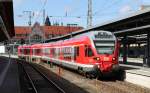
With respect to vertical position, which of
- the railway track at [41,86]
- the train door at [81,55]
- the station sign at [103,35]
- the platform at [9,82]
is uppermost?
the station sign at [103,35]

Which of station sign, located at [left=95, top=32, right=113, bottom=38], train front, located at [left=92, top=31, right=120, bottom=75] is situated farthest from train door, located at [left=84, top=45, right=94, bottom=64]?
station sign, located at [left=95, top=32, right=113, bottom=38]

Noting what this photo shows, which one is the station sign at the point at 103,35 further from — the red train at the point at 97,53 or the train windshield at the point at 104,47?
the train windshield at the point at 104,47

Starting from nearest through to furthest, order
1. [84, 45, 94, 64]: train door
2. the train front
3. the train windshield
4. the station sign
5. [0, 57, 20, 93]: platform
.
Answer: [0, 57, 20, 93]: platform < the train front < the train windshield < [84, 45, 94, 64]: train door < the station sign

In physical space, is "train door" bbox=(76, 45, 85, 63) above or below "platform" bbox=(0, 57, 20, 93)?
above

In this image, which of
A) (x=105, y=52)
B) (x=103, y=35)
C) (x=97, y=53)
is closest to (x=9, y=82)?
(x=97, y=53)

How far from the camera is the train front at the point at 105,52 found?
23641 millimetres

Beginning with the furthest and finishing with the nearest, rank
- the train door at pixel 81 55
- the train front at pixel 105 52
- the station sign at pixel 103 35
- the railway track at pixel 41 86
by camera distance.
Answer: the train door at pixel 81 55
the station sign at pixel 103 35
the train front at pixel 105 52
the railway track at pixel 41 86

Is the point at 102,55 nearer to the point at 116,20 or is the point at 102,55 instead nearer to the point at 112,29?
the point at 116,20

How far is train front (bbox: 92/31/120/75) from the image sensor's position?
23641 mm

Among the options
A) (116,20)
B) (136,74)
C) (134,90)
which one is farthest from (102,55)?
(116,20)

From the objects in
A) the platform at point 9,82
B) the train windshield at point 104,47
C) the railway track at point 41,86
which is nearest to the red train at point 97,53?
the train windshield at point 104,47

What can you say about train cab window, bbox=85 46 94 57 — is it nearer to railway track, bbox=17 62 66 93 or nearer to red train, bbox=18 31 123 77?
red train, bbox=18 31 123 77

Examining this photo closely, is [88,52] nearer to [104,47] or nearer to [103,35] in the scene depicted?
[104,47]

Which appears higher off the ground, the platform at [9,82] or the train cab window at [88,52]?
the train cab window at [88,52]
